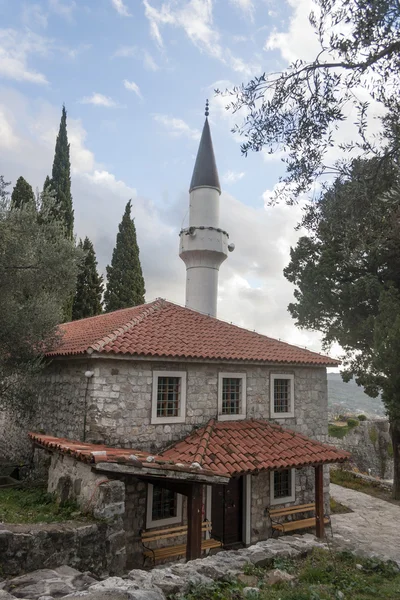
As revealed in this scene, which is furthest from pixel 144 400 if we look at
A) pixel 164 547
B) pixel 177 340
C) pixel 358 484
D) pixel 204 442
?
pixel 358 484

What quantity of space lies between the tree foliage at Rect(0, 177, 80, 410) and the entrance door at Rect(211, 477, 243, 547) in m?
6.10

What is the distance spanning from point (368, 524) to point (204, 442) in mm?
7957

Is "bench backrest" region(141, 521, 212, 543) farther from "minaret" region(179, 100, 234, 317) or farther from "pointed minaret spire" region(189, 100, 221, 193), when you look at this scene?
"pointed minaret spire" region(189, 100, 221, 193)

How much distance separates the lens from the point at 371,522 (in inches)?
585

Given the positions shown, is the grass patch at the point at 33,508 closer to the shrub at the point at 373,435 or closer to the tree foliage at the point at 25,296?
the tree foliage at the point at 25,296

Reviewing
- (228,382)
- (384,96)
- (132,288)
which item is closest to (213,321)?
(228,382)

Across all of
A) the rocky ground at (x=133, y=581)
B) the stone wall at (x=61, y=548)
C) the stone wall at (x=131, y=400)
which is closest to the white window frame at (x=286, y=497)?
the stone wall at (x=131, y=400)

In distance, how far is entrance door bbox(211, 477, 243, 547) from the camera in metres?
11.7

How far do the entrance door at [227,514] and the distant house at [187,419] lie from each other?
27mm

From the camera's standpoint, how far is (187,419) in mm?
11523

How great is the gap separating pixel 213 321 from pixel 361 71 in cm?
902

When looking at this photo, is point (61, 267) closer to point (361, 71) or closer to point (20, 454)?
point (20, 454)

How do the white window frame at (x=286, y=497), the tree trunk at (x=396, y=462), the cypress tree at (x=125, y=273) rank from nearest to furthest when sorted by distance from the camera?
the white window frame at (x=286, y=497)
the tree trunk at (x=396, y=462)
the cypress tree at (x=125, y=273)

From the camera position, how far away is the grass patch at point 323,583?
5377mm
